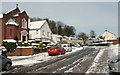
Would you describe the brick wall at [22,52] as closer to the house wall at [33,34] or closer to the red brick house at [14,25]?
the red brick house at [14,25]

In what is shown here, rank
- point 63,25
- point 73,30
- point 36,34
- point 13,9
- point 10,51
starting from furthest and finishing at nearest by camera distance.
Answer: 1. point 73,30
2. point 63,25
3. point 36,34
4. point 13,9
5. point 10,51

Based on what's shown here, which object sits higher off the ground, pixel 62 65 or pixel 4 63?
pixel 4 63

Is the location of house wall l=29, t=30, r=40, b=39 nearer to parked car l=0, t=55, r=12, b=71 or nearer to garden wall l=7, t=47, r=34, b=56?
garden wall l=7, t=47, r=34, b=56

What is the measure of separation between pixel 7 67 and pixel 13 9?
28644mm

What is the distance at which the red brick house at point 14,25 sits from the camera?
3134 cm

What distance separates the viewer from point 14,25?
32.2 meters

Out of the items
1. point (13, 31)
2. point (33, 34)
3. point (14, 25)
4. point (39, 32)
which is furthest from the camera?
point (33, 34)

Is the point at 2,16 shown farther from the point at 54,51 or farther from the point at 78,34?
the point at 78,34

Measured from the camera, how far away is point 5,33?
103ft

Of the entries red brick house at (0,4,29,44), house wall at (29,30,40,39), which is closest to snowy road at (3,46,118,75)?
red brick house at (0,4,29,44)

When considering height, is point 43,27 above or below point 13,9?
below

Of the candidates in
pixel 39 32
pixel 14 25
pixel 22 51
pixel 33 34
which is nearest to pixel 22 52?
pixel 22 51

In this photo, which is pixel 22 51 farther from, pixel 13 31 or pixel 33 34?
pixel 33 34

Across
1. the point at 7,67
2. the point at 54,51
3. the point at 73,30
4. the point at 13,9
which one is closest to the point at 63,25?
the point at 73,30
